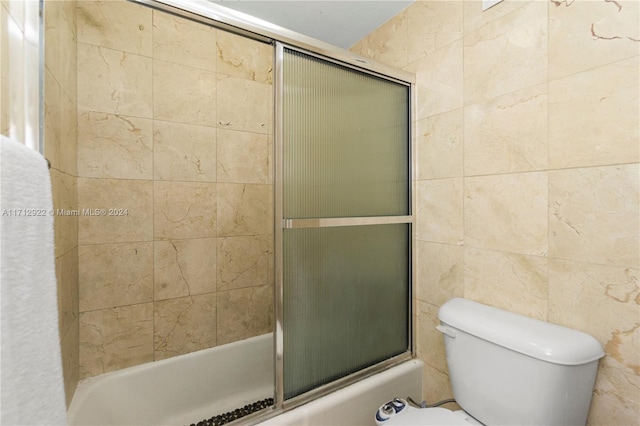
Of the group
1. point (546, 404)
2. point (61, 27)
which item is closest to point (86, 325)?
point (61, 27)

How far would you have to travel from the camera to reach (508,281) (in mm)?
1153

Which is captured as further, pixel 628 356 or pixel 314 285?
pixel 314 285

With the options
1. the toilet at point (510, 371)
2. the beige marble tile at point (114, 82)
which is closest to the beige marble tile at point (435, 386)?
the toilet at point (510, 371)

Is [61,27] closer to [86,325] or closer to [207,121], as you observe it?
[207,121]

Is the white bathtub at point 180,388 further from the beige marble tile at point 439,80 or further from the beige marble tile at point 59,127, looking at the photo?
the beige marble tile at point 439,80

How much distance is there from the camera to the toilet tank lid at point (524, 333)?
2.88 ft

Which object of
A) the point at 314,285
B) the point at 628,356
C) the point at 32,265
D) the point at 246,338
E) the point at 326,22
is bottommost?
the point at 246,338

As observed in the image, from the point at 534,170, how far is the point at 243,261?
4.99 ft

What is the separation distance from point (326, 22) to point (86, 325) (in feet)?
6.24

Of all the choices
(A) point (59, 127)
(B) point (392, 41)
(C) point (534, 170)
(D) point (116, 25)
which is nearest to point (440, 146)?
(C) point (534, 170)

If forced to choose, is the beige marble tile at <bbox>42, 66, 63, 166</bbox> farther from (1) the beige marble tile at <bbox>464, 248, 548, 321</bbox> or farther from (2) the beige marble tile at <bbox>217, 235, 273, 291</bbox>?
(1) the beige marble tile at <bbox>464, 248, 548, 321</bbox>

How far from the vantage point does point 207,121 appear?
5.76ft

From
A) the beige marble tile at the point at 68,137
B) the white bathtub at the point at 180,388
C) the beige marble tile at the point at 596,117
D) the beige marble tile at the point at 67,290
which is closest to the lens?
the beige marble tile at the point at 596,117

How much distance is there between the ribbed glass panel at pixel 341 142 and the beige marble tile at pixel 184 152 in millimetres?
812
